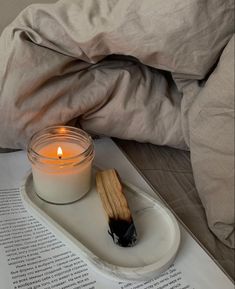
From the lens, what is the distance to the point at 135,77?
0.59 m

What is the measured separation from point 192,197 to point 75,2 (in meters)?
0.31

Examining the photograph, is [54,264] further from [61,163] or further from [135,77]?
[135,77]

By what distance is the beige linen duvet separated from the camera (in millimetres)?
473

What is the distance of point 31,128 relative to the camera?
57 cm

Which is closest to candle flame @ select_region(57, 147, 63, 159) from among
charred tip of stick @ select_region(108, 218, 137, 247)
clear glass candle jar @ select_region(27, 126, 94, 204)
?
clear glass candle jar @ select_region(27, 126, 94, 204)

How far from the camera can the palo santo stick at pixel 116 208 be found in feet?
1.50

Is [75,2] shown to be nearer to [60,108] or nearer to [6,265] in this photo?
[60,108]

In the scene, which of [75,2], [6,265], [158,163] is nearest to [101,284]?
[6,265]

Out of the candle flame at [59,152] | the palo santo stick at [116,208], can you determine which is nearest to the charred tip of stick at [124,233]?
the palo santo stick at [116,208]

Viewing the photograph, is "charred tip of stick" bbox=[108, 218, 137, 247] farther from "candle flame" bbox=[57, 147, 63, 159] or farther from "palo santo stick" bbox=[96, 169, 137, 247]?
"candle flame" bbox=[57, 147, 63, 159]

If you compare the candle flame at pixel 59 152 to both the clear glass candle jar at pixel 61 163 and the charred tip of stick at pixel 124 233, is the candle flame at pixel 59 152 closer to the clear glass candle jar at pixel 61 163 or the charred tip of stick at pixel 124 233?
the clear glass candle jar at pixel 61 163

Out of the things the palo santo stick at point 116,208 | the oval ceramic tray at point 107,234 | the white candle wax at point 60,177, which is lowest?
the oval ceramic tray at point 107,234

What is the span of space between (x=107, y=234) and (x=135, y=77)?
0.23 meters

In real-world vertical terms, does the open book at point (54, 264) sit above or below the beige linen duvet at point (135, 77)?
below
